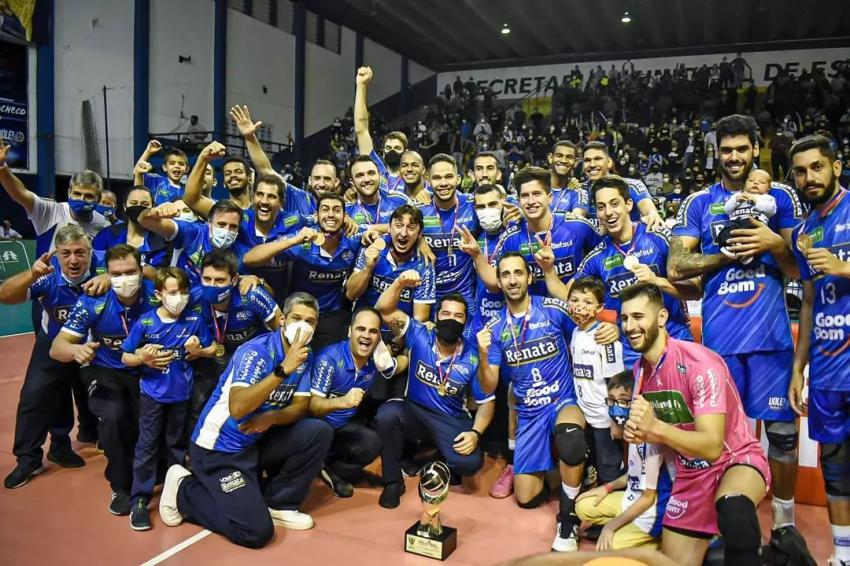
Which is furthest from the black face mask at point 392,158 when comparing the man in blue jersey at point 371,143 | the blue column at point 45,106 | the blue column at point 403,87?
the blue column at point 403,87

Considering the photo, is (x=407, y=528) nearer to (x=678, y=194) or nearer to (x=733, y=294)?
(x=733, y=294)

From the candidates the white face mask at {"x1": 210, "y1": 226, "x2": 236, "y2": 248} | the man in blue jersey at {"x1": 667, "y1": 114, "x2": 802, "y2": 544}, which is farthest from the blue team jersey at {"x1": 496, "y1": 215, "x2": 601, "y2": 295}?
the white face mask at {"x1": 210, "y1": 226, "x2": 236, "y2": 248}

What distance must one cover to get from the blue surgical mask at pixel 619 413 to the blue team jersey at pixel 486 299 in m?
1.33

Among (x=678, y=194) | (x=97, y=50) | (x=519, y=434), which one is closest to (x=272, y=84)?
(x=97, y=50)

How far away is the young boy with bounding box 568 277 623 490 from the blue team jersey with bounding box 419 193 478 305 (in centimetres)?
133

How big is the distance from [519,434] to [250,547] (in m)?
2.03

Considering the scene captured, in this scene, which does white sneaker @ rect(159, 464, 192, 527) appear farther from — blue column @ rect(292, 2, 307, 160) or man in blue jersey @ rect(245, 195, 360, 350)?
blue column @ rect(292, 2, 307, 160)

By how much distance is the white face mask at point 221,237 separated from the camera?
4977mm

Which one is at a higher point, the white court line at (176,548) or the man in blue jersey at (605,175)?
the man in blue jersey at (605,175)

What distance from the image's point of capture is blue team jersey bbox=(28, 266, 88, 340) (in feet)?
16.4

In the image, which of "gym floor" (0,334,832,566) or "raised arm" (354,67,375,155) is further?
"raised arm" (354,67,375,155)

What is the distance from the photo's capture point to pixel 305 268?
539cm

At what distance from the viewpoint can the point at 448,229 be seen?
566 centimetres

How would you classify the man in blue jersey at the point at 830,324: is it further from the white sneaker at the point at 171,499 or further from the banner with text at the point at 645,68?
the banner with text at the point at 645,68
